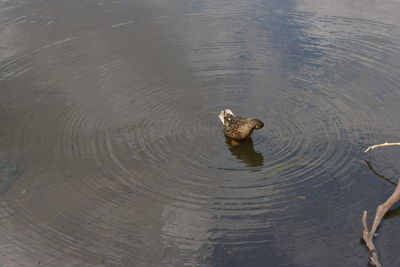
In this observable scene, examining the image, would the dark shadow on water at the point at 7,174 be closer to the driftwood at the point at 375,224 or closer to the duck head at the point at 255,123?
the duck head at the point at 255,123

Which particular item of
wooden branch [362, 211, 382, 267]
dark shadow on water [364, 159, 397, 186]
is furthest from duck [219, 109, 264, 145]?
wooden branch [362, 211, 382, 267]

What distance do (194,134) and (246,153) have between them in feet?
2.81

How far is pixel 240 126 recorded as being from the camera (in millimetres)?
6711

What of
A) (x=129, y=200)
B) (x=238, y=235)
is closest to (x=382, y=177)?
(x=238, y=235)

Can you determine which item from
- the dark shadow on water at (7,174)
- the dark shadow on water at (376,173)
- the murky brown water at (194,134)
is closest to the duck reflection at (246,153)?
the murky brown water at (194,134)

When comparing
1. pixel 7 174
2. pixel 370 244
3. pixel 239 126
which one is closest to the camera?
pixel 370 244

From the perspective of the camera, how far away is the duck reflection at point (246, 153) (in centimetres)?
656

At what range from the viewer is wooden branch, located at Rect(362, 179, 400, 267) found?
4934mm

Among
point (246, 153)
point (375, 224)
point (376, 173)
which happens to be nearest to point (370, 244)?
point (375, 224)

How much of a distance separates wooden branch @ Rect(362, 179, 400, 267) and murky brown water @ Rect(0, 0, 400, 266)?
107 mm

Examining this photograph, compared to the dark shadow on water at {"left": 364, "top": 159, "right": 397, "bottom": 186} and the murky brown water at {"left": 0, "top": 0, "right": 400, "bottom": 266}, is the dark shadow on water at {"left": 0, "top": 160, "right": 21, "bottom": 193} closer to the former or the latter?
the murky brown water at {"left": 0, "top": 0, "right": 400, "bottom": 266}

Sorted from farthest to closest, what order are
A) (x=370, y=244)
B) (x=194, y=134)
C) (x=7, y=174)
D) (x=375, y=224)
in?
(x=194, y=134)
(x=7, y=174)
(x=375, y=224)
(x=370, y=244)

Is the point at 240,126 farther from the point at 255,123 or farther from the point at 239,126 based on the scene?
the point at 255,123

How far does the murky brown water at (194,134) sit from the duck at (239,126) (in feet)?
0.59
